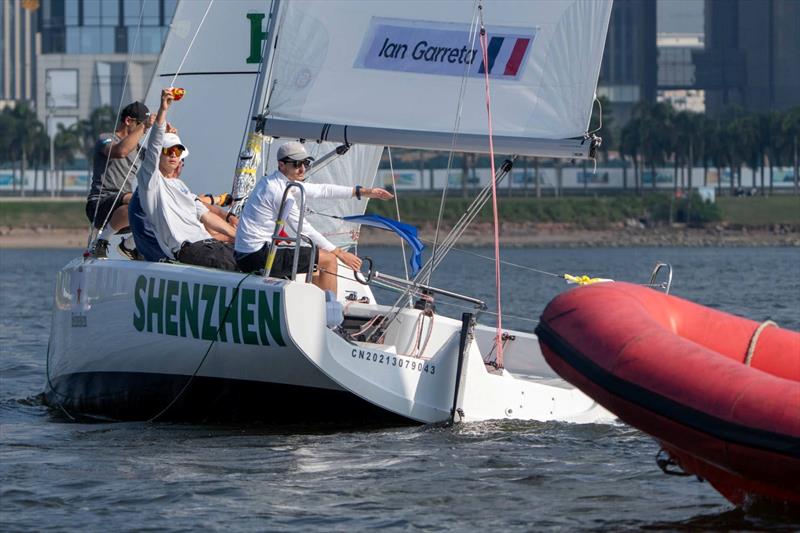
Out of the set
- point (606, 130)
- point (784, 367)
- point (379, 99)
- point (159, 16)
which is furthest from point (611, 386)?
point (606, 130)

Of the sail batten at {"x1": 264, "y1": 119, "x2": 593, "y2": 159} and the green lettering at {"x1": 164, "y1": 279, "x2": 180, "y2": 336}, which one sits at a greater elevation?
the sail batten at {"x1": 264, "y1": 119, "x2": 593, "y2": 159}

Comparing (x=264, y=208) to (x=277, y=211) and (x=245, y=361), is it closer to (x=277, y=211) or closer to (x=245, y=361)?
(x=277, y=211)

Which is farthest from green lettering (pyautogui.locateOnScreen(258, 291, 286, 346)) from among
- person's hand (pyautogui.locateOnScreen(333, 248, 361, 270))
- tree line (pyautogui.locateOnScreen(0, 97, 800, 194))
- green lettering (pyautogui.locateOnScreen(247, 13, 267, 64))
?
tree line (pyautogui.locateOnScreen(0, 97, 800, 194))

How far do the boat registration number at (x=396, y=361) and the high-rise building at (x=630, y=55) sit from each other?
115 metres

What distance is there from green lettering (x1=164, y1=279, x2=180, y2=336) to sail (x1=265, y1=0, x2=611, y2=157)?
170 centimetres

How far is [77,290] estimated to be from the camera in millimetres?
9438

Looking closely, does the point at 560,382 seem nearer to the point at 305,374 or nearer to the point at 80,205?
the point at 305,374

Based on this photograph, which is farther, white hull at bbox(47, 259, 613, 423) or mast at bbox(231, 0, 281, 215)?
mast at bbox(231, 0, 281, 215)

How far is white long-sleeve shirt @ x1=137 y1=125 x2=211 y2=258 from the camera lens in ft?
29.1

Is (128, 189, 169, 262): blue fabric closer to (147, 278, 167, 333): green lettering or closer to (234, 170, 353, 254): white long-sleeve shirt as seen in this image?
(147, 278, 167, 333): green lettering

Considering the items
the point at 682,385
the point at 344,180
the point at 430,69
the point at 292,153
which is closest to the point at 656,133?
the point at 344,180

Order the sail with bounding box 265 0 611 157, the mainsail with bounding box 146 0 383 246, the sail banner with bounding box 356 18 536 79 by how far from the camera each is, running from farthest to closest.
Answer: the mainsail with bounding box 146 0 383 246, the sail banner with bounding box 356 18 536 79, the sail with bounding box 265 0 611 157

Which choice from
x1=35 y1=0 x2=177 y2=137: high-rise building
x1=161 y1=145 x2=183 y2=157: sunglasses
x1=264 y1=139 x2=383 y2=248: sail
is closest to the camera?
x1=161 y1=145 x2=183 y2=157: sunglasses

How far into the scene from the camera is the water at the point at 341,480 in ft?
21.6
